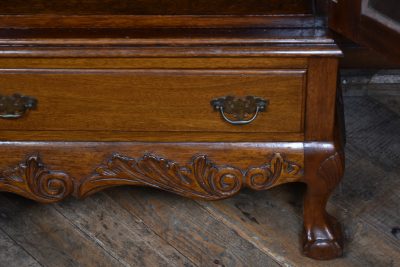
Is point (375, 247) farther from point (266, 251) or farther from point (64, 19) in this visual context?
point (64, 19)

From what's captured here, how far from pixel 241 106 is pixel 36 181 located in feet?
1.34

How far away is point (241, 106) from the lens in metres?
1.19

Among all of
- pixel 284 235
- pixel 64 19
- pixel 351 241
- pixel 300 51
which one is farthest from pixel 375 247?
pixel 64 19

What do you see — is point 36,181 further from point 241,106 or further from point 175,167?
point 241,106

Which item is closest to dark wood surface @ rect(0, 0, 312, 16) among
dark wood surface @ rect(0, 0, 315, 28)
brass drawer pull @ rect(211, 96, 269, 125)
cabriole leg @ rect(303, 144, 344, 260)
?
dark wood surface @ rect(0, 0, 315, 28)

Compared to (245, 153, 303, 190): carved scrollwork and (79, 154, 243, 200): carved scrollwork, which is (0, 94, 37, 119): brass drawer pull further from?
(245, 153, 303, 190): carved scrollwork

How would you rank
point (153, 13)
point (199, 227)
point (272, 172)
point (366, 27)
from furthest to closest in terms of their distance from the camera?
1. point (199, 227)
2. point (272, 172)
3. point (153, 13)
4. point (366, 27)

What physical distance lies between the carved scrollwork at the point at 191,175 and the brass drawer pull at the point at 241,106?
0.10 m

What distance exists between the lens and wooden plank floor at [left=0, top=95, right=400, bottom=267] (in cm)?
139

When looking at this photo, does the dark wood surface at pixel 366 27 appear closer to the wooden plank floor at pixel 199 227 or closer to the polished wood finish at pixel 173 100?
the polished wood finish at pixel 173 100

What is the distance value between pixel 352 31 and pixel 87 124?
49 centimetres

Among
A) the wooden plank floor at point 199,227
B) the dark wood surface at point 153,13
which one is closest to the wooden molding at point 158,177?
the wooden plank floor at point 199,227

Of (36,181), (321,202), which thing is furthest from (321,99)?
(36,181)

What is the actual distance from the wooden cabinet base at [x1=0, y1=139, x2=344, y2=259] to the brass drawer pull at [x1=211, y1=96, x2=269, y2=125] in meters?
0.07
